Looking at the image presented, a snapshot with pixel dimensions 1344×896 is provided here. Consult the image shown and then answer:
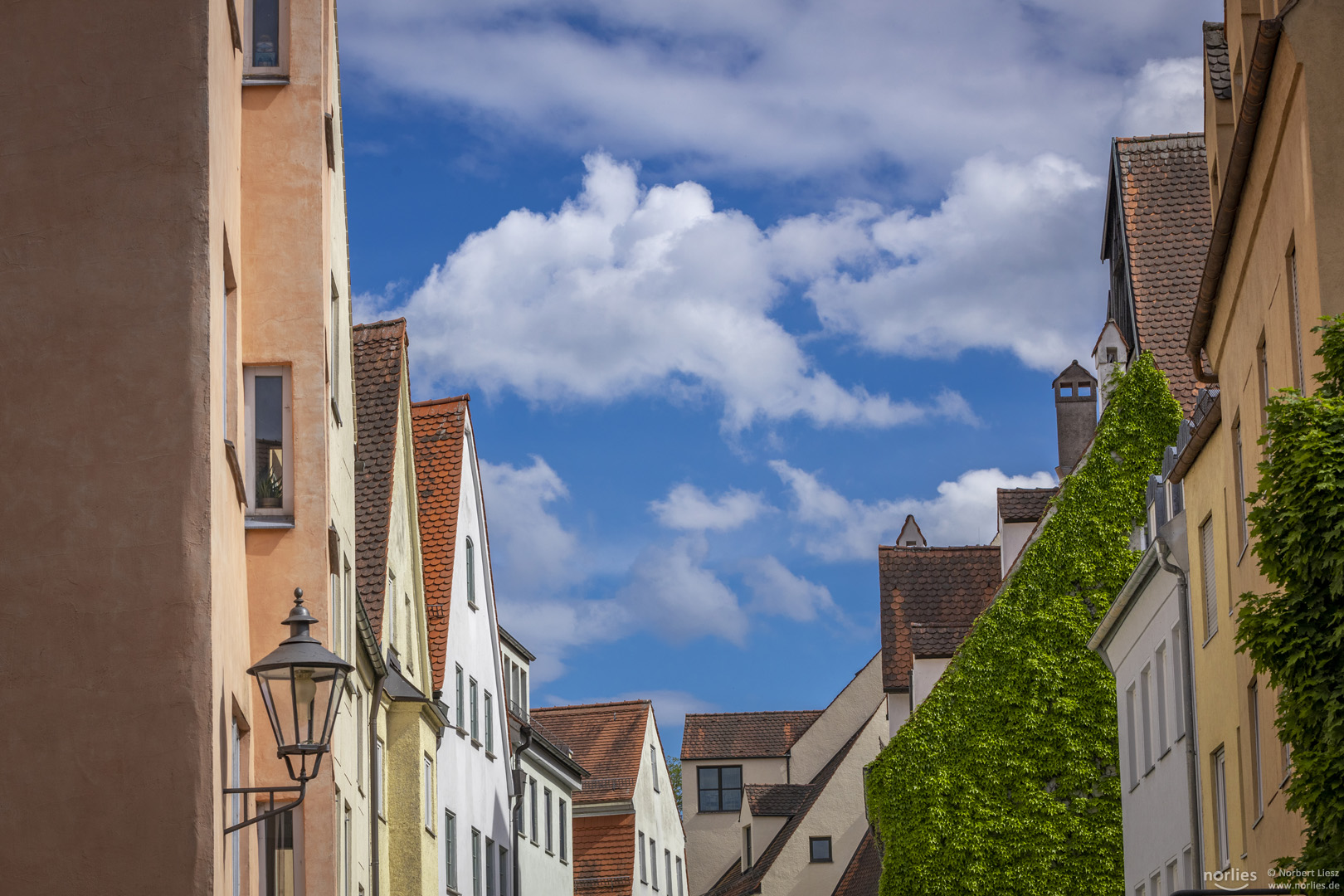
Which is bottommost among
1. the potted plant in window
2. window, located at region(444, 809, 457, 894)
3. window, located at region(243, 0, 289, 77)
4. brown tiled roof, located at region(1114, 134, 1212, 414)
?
window, located at region(444, 809, 457, 894)

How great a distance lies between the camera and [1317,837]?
10750 millimetres

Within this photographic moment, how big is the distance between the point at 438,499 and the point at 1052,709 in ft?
40.3

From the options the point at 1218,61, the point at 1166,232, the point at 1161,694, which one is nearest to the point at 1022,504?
the point at 1166,232

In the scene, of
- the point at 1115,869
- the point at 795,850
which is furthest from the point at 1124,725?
the point at 795,850

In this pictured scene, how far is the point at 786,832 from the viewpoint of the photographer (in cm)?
5462

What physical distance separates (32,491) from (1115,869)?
2229cm

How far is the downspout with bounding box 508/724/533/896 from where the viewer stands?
3916 centimetres

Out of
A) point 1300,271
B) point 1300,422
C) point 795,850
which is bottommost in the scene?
point 795,850

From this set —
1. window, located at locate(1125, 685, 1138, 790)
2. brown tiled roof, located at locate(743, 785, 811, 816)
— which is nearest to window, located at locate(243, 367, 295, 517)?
window, located at locate(1125, 685, 1138, 790)

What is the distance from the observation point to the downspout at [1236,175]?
13641mm

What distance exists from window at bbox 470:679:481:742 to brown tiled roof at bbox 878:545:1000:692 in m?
9.17

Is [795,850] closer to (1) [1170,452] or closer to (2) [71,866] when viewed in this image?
(1) [1170,452]

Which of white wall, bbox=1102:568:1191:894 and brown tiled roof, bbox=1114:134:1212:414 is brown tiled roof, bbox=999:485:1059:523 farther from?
white wall, bbox=1102:568:1191:894

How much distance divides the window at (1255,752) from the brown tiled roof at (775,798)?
131ft
